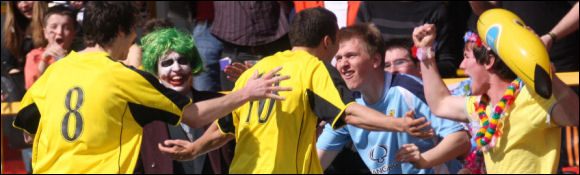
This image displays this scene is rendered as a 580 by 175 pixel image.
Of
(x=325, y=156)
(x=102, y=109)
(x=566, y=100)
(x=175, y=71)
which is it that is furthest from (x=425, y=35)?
(x=102, y=109)

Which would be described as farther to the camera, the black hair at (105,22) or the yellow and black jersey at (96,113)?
the black hair at (105,22)

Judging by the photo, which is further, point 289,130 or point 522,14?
point 522,14

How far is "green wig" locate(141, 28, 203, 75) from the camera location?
688cm

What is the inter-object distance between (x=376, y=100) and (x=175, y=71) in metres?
1.31

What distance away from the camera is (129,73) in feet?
17.4

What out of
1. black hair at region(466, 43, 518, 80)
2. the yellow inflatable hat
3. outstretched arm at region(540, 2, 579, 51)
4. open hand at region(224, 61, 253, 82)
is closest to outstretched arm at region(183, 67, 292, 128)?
open hand at region(224, 61, 253, 82)

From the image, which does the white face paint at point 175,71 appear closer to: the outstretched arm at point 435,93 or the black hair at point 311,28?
the black hair at point 311,28

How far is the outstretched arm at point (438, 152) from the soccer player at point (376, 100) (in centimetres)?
17

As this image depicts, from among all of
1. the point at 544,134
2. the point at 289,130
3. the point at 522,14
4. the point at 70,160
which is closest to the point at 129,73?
the point at 70,160

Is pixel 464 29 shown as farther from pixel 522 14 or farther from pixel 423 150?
pixel 423 150

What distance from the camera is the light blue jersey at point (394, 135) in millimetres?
6641

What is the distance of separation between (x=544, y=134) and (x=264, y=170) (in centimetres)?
157

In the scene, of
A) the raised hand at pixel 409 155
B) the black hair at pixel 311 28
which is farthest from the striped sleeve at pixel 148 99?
the raised hand at pixel 409 155

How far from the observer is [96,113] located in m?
5.22
